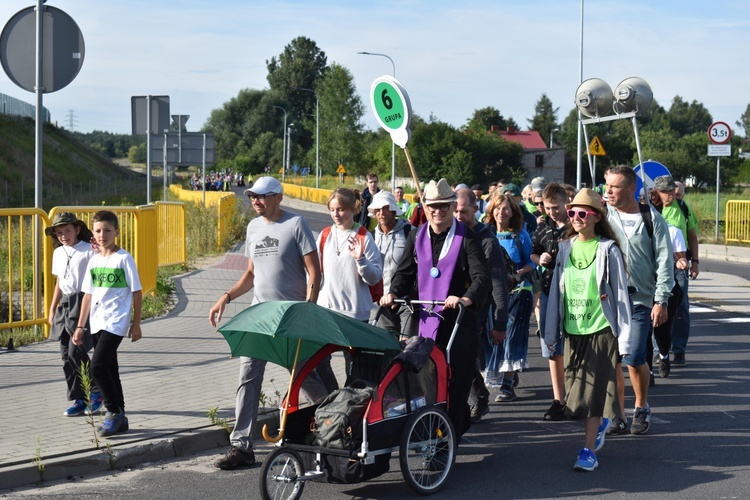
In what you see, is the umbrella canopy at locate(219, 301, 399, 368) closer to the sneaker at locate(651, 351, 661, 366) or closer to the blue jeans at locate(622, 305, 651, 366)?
the blue jeans at locate(622, 305, 651, 366)

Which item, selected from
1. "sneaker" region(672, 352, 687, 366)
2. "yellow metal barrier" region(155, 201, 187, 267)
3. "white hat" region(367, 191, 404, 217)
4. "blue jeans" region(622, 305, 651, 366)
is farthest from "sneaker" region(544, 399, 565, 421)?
"yellow metal barrier" region(155, 201, 187, 267)

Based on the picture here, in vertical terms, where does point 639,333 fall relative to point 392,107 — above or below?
below

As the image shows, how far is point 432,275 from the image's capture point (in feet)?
20.6

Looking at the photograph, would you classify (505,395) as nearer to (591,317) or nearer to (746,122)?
(591,317)

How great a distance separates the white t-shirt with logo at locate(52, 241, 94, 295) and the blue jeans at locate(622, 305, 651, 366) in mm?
4121

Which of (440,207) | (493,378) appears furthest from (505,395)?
(440,207)

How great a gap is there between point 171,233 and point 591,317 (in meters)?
14.0

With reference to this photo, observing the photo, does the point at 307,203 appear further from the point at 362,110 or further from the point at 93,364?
the point at 93,364

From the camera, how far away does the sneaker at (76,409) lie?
741 cm

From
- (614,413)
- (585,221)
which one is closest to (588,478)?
(614,413)

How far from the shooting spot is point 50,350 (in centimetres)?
1016

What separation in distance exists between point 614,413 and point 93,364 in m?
3.45

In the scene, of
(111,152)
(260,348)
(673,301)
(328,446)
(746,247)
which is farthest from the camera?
(111,152)

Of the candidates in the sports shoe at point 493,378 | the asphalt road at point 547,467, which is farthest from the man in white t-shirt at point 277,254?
the sports shoe at point 493,378
